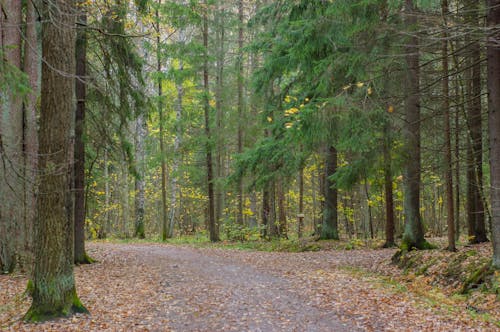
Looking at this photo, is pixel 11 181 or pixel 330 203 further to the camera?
pixel 330 203

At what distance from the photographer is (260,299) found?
775 cm

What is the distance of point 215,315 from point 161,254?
7.32 meters

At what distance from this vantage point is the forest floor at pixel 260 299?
6203mm

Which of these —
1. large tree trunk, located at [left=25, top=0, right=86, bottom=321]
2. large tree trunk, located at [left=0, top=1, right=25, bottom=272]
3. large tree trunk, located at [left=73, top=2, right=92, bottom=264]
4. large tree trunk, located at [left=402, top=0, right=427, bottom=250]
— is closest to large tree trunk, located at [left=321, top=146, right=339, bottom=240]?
large tree trunk, located at [left=402, top=0, right=427, bottom=250]

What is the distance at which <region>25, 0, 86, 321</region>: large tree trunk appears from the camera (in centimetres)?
629

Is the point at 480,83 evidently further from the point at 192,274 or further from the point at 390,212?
the point at 192,274

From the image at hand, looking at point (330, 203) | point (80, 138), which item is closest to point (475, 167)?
point (330, 203)

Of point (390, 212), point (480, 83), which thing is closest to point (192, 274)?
point (390, 212)

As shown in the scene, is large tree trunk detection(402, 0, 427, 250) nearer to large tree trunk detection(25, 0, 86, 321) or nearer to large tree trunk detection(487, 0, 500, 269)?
large tree trunk detection(487, 0, 500, 269)

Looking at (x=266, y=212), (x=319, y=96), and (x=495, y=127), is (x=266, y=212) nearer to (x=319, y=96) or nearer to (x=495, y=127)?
(x=319, y=96)

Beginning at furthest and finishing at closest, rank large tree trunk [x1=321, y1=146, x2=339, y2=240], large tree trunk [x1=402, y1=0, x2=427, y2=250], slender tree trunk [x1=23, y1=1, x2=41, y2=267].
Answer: large tree trunk [x1=321, y1=146, x2=339, y2=240], large tree trunk [x1=402, y1=0, x2=427, y2=250], slender tree trunk [x1=23, y1=1, x2=41, y2=267]

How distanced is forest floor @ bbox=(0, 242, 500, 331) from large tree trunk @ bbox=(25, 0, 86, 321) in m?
0.39

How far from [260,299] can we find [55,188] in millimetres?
4223

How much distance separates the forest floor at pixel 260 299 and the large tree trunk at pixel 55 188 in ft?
1.29
